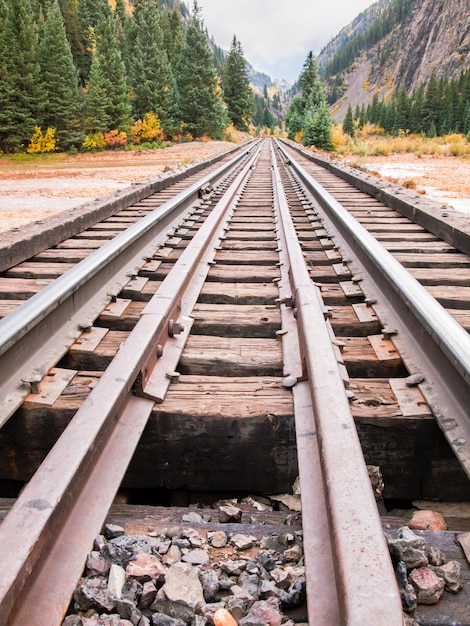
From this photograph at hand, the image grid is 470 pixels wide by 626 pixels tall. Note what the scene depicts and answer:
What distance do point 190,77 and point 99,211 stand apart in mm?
43848

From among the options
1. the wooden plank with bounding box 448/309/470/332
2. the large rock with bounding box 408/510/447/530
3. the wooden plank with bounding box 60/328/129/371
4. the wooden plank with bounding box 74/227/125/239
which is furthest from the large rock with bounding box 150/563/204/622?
the wooden plank with bounding box 74/227/125/239

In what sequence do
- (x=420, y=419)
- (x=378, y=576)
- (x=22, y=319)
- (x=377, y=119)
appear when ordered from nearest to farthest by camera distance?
(x=378, y=576)
(x=420, y=419)
(x=22, y=319)
(x=377, y=119)

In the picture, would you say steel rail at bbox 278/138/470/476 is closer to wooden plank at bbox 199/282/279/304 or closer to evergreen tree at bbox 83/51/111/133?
wooden plank at bbox 199/282/279/304

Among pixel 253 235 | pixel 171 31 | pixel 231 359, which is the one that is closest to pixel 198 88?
pixel 171 31

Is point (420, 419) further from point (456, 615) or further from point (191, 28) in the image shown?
point (191, 28)

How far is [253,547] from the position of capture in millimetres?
1265

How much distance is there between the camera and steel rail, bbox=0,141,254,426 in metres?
2.00

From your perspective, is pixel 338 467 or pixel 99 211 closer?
pixel 338 467

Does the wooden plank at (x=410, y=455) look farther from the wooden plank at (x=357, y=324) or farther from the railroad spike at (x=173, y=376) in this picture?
the wooden plank at (x=357, y=324)

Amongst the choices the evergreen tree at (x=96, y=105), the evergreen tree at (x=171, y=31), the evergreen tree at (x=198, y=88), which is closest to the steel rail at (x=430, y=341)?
the evergreen tree at (x=96, y=105)

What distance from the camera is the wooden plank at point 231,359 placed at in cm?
223

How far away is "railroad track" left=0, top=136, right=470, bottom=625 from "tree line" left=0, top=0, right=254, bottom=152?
111 feet

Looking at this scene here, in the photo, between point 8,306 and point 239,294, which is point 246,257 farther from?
point 8,306

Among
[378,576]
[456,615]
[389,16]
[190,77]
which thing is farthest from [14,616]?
[389,16]
